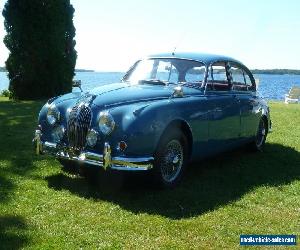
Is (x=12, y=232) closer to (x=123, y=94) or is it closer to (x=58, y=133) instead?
(x=58, y=133)

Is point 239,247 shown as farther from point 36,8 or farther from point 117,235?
point 36,8

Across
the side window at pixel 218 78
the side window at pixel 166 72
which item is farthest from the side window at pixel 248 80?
the side window at pixel 166 72

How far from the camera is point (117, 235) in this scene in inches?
168

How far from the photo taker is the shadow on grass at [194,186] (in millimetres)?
5188

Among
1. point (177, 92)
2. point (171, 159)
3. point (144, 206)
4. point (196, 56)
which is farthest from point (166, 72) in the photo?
point (144, 206)

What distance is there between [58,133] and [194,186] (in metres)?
1.92

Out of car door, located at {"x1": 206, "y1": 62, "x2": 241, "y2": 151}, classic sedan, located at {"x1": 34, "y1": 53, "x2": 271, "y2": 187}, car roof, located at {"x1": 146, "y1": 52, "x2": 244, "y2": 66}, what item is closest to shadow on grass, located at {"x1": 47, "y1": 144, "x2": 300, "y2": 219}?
classic sedan, located at {"x1": 34, "y1": 53, "x2": 271, "y2": 187}

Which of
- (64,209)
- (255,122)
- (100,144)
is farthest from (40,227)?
(255,122)

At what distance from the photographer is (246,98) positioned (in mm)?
7703

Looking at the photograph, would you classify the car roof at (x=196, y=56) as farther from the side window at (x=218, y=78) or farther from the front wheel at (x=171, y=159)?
the front wheel at (x=171, y=159)

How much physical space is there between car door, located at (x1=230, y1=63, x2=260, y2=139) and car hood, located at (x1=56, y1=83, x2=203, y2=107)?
1.43 metres

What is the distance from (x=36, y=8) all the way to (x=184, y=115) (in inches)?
458

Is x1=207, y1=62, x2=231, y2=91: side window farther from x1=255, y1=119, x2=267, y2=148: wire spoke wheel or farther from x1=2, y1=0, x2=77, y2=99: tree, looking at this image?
x1=2, y1=0, x2=77, y2=99: tree

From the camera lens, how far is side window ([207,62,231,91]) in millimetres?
6856
